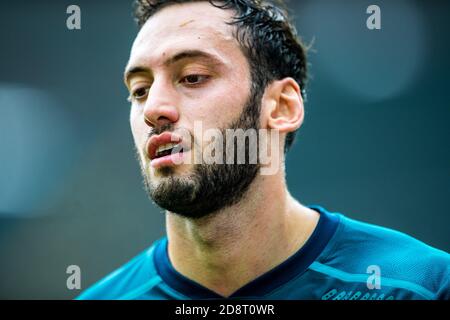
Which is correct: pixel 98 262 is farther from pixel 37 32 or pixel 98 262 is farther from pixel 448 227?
pixel 448 227

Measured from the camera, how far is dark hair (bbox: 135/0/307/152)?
7.14 feet

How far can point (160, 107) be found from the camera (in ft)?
6.37

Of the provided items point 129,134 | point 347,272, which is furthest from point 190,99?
point 129,134

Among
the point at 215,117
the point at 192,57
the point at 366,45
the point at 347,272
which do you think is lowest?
the point at 347,272

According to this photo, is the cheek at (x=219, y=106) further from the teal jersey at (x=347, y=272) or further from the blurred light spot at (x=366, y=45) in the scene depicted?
the blurred light spot at (x=366, y=45)

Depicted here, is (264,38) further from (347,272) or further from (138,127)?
(347,272)

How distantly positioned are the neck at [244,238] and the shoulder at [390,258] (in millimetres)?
159

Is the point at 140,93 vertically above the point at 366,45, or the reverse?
the point at 366,45

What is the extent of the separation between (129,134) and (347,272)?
267 centimetres

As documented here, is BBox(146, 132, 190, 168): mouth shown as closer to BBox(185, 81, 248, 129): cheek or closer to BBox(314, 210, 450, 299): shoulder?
BBox(185, 81, 248, 129): cheek
